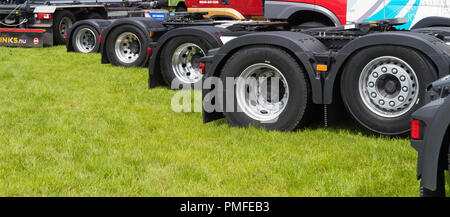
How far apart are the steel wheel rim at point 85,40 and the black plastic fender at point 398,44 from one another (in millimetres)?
9661

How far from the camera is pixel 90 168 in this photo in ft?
17.1

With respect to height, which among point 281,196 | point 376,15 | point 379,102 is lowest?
point 281,196

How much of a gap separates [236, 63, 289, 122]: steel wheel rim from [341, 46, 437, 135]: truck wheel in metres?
0.74

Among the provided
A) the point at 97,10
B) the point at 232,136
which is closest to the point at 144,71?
the point at 232,136

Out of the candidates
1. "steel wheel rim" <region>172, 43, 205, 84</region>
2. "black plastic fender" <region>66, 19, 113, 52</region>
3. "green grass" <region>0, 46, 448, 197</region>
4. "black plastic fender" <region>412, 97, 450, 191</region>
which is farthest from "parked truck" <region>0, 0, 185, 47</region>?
"black plastic fender" <region>412, 97, 450, 191</region>

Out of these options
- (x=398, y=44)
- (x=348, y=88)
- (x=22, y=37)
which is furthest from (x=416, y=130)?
(x=22, y=37)

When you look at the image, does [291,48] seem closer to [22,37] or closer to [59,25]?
[22,37]

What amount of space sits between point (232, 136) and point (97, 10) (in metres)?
13.7

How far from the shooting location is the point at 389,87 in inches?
236

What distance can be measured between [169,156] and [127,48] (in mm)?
6686

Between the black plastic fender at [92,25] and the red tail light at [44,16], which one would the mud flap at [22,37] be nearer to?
the red tail light at [44,16]

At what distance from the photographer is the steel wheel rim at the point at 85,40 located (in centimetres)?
1481
